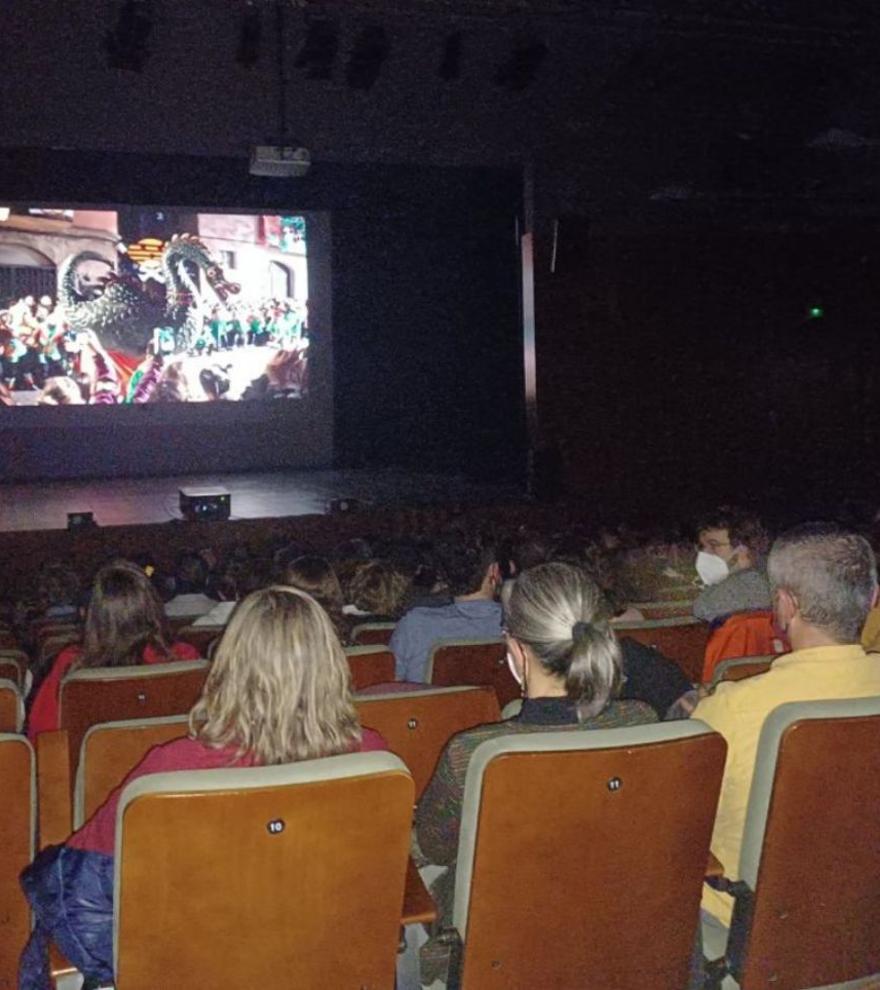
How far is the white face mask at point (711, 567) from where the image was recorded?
468 cm

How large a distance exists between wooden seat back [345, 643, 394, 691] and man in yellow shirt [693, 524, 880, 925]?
113 cm

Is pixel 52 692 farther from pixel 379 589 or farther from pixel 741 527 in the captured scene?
pixel 741 527

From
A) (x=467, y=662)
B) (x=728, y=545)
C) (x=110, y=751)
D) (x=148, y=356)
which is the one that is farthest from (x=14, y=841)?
(x=148, y=356)

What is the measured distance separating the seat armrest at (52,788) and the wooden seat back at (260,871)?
0.74 meters

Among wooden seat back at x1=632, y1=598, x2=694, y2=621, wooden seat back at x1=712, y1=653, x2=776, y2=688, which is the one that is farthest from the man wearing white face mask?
wooden seat back at x1=712, y1=653, x2=776, y2=688

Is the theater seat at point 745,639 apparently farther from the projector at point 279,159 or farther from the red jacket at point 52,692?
the projector at point 279,159

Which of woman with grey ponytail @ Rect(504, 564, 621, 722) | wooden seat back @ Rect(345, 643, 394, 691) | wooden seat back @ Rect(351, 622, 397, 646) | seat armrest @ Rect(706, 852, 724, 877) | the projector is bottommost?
seat armrest @ Rect(706, 852, 724, 877)

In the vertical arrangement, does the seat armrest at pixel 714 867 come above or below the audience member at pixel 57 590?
above

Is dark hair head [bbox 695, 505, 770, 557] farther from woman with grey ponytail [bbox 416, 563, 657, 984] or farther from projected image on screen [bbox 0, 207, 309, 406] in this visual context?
projected image on screen [bbox 0, 207, 309, 406]

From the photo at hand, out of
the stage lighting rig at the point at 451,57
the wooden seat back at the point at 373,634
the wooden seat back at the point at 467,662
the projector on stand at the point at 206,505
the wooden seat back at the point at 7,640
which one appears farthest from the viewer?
the projector on stand at the point at 206,505

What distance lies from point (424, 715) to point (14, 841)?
902 mm

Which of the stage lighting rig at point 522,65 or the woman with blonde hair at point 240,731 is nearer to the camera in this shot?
the woman with blonde hair at point 240,731

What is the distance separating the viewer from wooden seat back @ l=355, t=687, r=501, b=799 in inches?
93.3

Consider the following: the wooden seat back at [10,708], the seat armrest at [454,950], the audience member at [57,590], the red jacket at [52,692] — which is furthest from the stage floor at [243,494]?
the seat armrest at [454,950]
